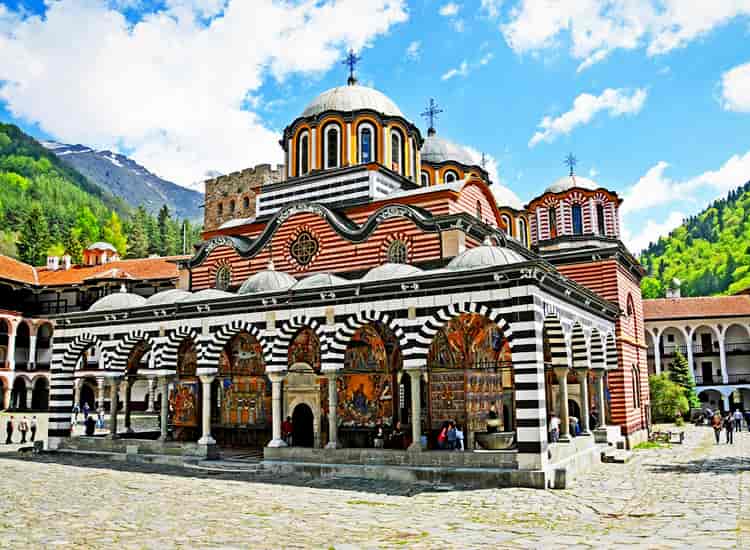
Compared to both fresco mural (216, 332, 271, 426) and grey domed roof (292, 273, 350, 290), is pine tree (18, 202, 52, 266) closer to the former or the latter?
fresco mural (216, 332, 271, 426)

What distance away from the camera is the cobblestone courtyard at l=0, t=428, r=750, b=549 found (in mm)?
8070

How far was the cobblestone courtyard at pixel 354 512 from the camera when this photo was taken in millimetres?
8070

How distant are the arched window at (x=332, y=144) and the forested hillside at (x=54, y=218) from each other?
1777 inches

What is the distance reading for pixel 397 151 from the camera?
21.7 meters

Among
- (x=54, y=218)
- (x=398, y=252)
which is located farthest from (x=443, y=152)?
(x=54, y=218)

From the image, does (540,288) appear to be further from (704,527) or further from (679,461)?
(679,461)

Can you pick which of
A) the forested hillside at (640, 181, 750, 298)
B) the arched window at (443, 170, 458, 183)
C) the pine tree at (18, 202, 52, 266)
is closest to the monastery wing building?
the arched window at (443, 170, 458, 183)

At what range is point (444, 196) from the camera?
18.5 metres

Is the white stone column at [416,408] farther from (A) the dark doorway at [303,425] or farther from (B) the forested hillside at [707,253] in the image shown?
(B) the forested hillside at [707,253]

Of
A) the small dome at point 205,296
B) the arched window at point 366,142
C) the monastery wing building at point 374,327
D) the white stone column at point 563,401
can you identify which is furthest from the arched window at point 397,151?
the white stone column at point 563,401

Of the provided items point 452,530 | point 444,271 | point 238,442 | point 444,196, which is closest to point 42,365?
point 238,442

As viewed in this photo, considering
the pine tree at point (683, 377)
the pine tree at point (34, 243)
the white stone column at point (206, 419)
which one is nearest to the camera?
the white stone column at point (206, 419)

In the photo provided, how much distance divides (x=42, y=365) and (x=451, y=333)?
108 feet

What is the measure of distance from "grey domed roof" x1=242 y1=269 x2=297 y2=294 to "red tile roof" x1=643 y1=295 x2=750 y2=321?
31922 mm
